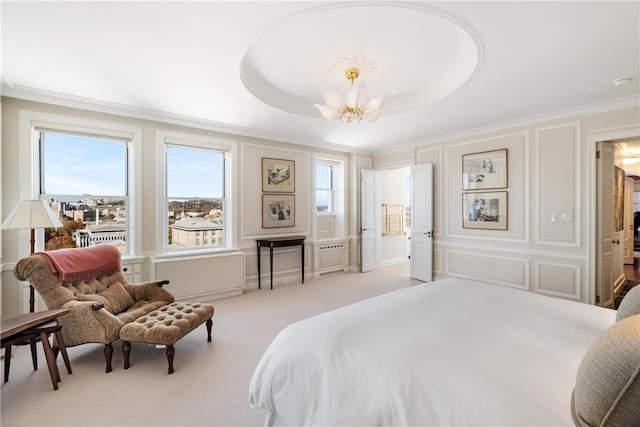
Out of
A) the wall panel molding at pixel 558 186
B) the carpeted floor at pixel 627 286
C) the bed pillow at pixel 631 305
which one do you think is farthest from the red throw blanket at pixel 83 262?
the carpeted floor at pixel 627 286

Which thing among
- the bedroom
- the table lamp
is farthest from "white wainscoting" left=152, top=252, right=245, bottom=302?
the table lamp

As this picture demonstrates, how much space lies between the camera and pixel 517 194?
13.6 ft

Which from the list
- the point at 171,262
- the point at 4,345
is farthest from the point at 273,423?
the point at 171,262

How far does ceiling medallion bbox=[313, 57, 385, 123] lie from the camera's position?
8.70ft

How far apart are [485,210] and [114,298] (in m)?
5.03

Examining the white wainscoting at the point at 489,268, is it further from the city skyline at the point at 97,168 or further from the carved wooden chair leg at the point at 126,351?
the carved wooden chair leg at the point at 126,351

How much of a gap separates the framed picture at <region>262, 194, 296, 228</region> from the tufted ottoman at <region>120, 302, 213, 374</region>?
7.74 ft

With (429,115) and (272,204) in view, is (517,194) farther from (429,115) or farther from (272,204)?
(272,204)

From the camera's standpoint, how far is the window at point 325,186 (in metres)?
5.87

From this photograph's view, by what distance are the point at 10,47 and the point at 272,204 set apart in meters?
3.38

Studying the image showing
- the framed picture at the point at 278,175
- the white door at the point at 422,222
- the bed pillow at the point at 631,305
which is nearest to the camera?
the bed pillow at the point at 631,305

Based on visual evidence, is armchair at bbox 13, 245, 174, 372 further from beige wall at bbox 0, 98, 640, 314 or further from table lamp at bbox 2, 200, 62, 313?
beige wall at bbox 0, 98, 640, 314

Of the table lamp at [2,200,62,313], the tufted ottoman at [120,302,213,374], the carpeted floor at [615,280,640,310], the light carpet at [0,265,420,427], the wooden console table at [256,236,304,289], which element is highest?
the table lamp at [2,200,62,313]

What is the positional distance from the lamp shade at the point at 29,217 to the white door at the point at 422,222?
201 inches
